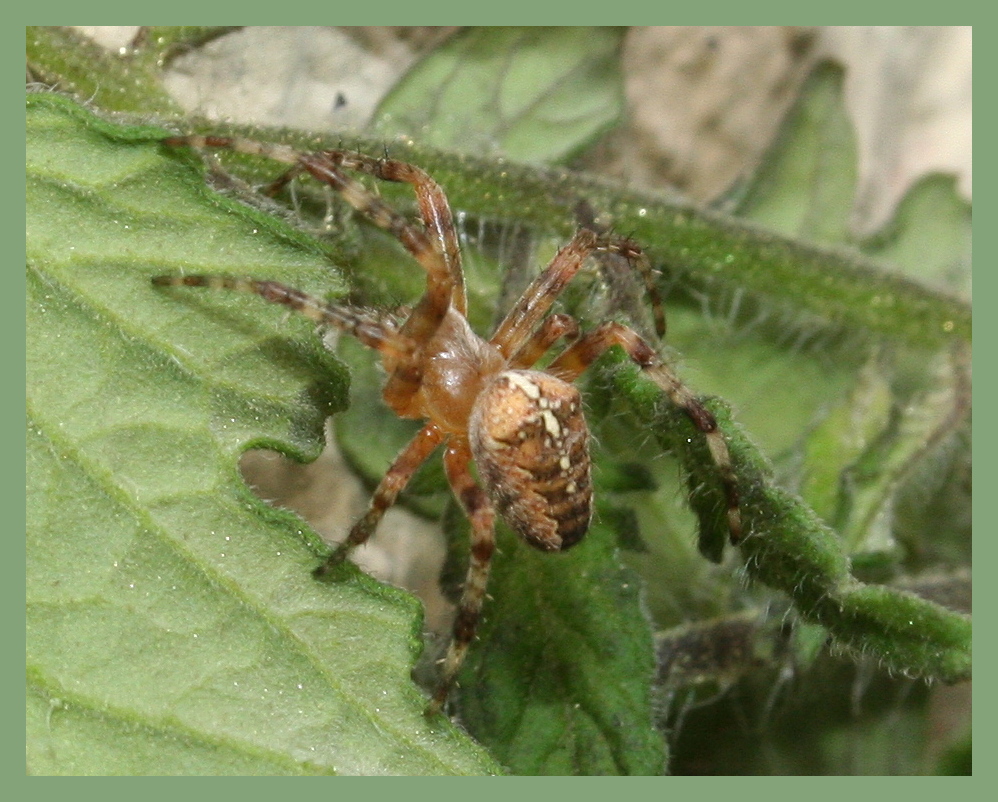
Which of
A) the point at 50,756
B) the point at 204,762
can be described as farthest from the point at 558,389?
the point at 50,756

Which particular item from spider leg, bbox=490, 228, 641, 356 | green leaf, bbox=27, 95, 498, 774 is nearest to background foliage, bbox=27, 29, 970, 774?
green leaf, bbox=27, 95, 498, 774

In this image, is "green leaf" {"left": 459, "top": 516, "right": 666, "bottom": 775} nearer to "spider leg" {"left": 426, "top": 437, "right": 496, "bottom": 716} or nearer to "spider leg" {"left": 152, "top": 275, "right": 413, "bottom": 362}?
"spider leg" {"left": 426, "top": 437, "right": 496, "bottom": 716}

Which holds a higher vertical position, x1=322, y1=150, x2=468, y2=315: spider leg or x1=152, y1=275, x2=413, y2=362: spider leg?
x1=322, y1=150, x2=468, y2=315: spider leg

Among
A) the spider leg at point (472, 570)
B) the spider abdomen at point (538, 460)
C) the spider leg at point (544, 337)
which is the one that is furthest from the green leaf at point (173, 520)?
the spider leg at point (544, 337)

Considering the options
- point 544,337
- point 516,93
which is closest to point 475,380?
point 544,337

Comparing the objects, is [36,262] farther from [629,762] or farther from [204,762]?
[629,762]
